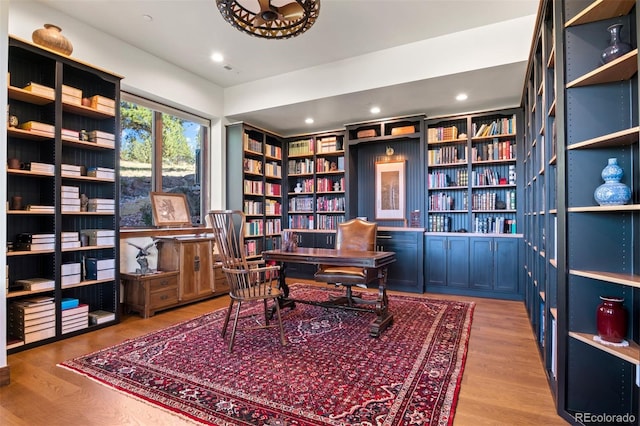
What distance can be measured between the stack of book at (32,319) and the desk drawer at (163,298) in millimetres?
914

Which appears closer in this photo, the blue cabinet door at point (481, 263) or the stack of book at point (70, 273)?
the stack of book at point (70, 273)

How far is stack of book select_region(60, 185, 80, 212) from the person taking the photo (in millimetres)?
3154

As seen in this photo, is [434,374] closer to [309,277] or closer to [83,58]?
[309,277]

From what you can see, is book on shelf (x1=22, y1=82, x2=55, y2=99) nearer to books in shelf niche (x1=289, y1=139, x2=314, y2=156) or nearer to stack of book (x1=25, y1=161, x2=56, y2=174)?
stack of book (x1=25, y1=161, x2=56, y2=174)

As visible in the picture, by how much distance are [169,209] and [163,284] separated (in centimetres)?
116

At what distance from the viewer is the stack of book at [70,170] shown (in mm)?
3161

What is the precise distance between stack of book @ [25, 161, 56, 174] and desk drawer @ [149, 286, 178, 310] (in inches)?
62.9

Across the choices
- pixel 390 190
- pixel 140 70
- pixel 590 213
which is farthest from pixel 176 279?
pixel 590 213

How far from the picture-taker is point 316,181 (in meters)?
6.18

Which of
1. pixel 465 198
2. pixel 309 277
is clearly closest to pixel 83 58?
pixel 309 277

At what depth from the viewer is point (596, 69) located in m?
1.70

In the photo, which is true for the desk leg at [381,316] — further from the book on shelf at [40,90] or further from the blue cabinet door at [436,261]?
the book on shelf at [40,90]

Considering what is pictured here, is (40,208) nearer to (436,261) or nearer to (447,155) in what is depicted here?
(436,261)

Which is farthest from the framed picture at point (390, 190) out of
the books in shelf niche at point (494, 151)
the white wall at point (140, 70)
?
the white wall at point (140, 70)
